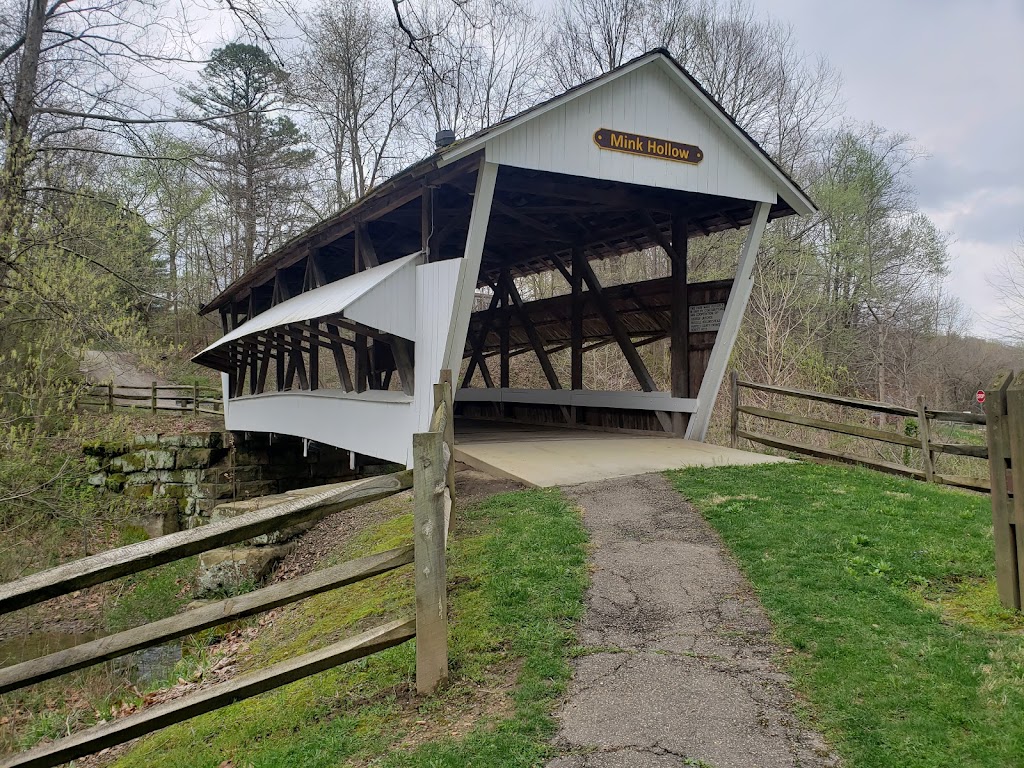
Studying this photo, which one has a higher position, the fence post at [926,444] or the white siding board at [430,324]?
the white siding board at [430,324]

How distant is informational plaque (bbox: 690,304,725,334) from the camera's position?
403 inches

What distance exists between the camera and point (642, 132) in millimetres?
8875

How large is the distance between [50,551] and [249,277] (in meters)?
6.34

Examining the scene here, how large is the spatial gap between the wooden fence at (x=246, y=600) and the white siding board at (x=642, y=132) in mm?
5584

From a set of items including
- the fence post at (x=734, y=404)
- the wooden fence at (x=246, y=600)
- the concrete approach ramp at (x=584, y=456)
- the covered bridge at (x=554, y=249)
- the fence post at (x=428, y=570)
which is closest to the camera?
the wooden fence at (x=246, y=600)

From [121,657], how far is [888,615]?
7.62 metres

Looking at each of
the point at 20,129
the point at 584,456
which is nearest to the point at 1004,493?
the point at 584,456

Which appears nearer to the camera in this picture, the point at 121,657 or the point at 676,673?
the point at 676,673

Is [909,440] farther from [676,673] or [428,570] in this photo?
[428,570]

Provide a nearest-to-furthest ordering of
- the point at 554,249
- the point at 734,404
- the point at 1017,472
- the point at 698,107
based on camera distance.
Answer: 1. the point at 1017,472
2. the point at 698,107
3. the point at 734,404
4. the point at 554,249

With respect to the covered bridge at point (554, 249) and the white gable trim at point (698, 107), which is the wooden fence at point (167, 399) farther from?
the white gable trim at point (698, 107)

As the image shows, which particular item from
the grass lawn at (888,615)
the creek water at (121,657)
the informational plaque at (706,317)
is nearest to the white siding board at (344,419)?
the creek water at (121,657)

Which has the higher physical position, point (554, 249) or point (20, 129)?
point (20, 129)

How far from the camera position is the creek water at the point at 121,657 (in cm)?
783
